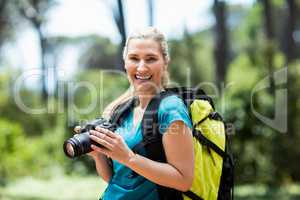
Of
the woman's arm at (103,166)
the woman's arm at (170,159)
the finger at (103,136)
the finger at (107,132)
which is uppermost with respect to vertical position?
the finger at (107,132)

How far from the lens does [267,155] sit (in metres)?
10.2

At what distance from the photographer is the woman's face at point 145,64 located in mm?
2080

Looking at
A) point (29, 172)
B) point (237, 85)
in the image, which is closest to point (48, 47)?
point (29, 172)

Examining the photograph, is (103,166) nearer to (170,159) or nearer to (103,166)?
(103,166)

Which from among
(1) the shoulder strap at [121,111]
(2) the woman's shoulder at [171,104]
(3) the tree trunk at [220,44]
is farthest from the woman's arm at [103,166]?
(3) the tree trunk at [220,44]

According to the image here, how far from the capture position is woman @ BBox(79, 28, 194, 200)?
190 cm

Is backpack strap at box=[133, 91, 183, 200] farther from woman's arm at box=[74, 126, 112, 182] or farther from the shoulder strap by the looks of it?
woman's arm at box=[74, 126, 112, 182]

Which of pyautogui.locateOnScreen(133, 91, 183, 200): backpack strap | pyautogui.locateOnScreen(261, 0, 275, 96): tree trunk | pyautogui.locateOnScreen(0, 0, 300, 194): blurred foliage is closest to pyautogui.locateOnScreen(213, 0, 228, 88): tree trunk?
pyautogui.locateOnScreen(261, 0, 275, 96): tree trunk

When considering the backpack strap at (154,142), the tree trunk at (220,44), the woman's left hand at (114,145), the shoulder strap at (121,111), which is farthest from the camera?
the tree trunk at (220,44)

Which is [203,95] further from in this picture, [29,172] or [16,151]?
[29,172]

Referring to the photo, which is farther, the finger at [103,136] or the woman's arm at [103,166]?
the woman's arm at [103,166]

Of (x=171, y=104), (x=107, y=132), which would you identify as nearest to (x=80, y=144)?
(x=107, y=132)

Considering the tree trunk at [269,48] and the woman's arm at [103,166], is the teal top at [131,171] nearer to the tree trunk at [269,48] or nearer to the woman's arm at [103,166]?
the woman's arm at [103,166]

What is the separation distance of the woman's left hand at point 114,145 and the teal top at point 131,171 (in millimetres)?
132
